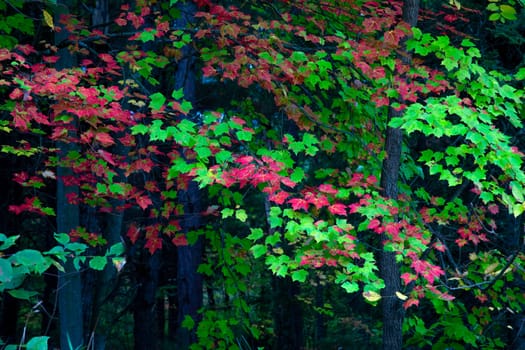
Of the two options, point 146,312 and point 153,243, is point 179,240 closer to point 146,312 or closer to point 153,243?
point 153,243

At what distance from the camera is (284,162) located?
5676mm

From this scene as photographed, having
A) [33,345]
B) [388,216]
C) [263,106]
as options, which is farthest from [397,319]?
[263,106]

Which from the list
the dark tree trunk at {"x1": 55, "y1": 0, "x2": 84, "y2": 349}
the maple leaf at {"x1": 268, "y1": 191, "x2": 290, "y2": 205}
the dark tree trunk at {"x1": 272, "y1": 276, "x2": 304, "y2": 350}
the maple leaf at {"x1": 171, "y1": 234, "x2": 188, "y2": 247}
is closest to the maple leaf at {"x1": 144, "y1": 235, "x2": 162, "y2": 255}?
the maple leaf at {"x1": 171, "y1": 234, "x2": 188, "y2": 247}

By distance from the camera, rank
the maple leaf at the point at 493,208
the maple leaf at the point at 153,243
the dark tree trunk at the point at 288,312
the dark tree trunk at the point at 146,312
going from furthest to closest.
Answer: the dark tree trunk at the point at 288,312, the dark tree trunk at the point at 146,312, the maple leaf at the point at 493,208, the maple leaf at the point at 153,243

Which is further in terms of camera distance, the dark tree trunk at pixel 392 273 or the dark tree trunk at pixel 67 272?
the dark tree trunk at pixel 67 272

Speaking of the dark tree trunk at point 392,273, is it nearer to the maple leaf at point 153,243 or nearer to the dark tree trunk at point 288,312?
the maple leaf at point 153,243

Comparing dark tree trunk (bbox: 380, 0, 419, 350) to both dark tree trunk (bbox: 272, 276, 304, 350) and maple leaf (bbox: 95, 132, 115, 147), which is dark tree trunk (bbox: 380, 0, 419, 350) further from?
dark tree trunk (bbox: 272, 276, 304, 350)

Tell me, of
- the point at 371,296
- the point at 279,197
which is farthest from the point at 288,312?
the point at 279,197

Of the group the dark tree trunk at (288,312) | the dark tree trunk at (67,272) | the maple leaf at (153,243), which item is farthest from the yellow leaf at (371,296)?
the dark tree trunk at (288,312)

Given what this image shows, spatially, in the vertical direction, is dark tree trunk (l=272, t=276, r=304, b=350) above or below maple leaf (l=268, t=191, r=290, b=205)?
below

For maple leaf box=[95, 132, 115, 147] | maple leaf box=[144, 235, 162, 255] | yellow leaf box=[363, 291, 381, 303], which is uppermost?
maple leaf box=[95, 132, 115, 147]

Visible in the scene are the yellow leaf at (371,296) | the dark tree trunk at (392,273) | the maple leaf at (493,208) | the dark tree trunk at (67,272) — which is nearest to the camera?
the yellow leaf at (371,296)

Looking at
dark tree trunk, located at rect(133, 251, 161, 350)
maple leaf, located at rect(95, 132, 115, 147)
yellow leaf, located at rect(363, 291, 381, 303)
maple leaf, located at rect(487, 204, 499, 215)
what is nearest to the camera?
yellow leaf, located at rect(363, 291, 381, 303)

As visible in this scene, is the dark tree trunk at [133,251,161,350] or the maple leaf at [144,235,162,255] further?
the dark tree trunk at [133,251,161,350]
